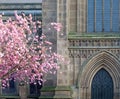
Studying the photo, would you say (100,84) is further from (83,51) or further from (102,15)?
(102,15)

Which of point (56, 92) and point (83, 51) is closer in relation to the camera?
point (56, 92)

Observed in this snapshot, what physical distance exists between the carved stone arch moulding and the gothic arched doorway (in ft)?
1.24

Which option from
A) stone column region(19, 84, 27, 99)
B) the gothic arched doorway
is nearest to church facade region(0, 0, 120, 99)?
the gothic arched doorway

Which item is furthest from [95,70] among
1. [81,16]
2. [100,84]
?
[81,16]

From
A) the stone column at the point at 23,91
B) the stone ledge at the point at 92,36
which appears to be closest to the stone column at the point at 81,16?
the stone ledge at the point at 92,36

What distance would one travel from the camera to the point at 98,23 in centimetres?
3581

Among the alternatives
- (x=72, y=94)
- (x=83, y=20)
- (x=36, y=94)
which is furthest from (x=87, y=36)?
(x=36, y=94)

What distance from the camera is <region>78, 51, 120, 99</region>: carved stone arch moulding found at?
34.5 m

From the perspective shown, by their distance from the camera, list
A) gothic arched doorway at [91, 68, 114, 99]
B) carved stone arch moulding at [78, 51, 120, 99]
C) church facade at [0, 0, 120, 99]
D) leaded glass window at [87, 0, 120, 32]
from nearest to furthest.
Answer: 1. church facade at [0, 0, 120, 99]
2. carved stone arch moulding at [78, 51, 120, 99]
3. gothic arched doorway at [91, 68, 114, 99]
4. leaded glass window at [87, 0, 120, 32]

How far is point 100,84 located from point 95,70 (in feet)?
3.44

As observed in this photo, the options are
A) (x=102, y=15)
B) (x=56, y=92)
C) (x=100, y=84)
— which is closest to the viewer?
(x=56, y=92)

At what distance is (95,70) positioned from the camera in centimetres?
3500

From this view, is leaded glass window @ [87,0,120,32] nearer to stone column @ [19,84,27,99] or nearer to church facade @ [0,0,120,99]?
church facade @ [0,0,120,99]

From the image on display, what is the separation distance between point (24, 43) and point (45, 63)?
4.41ft
